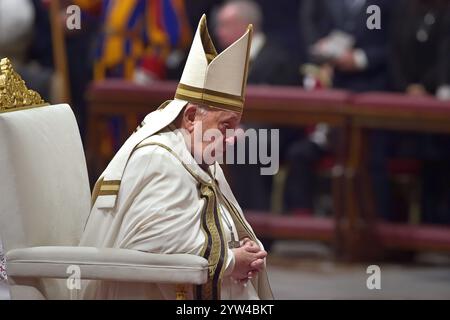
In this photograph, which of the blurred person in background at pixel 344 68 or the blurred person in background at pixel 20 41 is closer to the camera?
the blurred person in background at pixel 20 41

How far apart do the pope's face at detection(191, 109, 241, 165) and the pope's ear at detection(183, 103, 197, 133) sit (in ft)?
0.05

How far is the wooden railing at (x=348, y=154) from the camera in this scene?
838cm

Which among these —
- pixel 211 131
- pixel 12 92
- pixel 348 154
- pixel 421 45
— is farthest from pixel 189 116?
pixel 421 45

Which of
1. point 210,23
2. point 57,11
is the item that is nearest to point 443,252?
point 210,23

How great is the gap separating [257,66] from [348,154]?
0.95 m

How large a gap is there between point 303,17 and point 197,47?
4981 millimetres

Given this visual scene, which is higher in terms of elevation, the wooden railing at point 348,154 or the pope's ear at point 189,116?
the pope's ear at point 189,116

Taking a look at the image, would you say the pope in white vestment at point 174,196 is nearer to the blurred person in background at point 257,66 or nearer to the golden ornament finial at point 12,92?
the golden ornament finial at point 12,92

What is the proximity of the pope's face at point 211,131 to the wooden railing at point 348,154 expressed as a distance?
3955mm

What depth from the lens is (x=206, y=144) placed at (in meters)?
4.52

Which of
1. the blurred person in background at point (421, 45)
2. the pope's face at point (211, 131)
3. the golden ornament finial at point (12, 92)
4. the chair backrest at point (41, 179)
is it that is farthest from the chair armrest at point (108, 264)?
the blurred person in background at point (421, 45)
